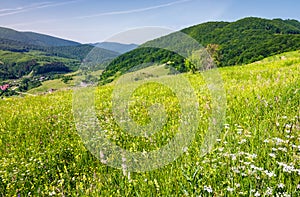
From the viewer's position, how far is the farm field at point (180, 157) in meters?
2.97

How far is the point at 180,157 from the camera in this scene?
12.8 feet

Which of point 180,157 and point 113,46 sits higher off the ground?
point 113,46

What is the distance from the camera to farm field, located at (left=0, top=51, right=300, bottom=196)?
9.74ft

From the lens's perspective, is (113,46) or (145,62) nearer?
(113,46)

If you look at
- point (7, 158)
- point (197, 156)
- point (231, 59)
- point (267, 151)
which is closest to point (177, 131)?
point (197, 156)

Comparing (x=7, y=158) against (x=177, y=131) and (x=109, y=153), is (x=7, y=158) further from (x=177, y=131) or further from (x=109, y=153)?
(x=177, y=131)

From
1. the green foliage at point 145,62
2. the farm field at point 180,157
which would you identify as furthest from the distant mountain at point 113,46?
the farm field at point 180,157

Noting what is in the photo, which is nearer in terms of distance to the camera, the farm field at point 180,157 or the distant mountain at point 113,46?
the farm field at point 180,157

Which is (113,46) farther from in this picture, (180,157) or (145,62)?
(145,62)

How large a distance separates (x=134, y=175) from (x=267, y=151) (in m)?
1.71

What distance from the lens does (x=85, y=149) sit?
4.79 meters

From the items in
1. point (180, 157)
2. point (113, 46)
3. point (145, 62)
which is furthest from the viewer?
point (145, 62)

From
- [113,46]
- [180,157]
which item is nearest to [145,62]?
[113,46]

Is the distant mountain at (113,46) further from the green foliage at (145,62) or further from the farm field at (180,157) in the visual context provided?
the farm field at (180,157)
